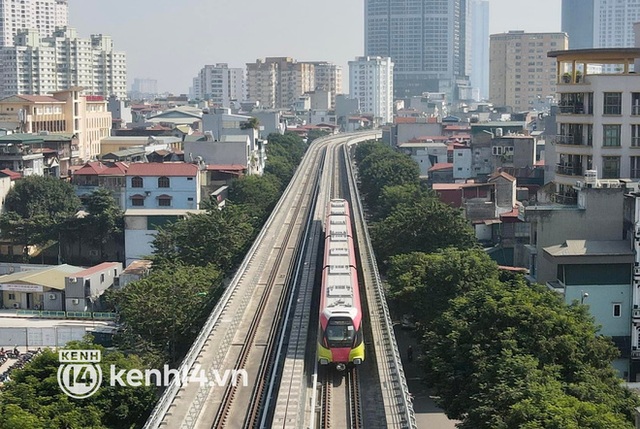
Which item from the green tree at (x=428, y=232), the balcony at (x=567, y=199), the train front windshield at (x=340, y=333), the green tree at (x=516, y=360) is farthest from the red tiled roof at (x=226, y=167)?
the train front windshield at (x=340, y=333)

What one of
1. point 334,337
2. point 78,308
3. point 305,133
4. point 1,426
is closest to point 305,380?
point 334,337

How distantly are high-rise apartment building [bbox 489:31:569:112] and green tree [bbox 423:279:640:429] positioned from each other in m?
115

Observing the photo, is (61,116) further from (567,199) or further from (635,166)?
(567,199)

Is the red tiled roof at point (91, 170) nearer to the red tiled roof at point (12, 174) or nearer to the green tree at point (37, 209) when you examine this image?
the green tree at point (37, 209)

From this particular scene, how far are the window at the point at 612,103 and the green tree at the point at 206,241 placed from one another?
16.3 m

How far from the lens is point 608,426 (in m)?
17.9

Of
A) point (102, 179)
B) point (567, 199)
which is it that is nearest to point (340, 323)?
point (567, 199)

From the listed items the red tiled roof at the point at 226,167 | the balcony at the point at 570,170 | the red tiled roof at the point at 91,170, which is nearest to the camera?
the balcony at the point at 570,170

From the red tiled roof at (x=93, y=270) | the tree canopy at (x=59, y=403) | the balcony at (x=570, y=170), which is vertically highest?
the balcony at (x=570, y=170)

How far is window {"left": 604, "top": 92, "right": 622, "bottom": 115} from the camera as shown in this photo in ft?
115

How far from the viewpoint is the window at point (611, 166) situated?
35531 millimetres

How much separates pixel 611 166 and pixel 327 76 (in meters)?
150

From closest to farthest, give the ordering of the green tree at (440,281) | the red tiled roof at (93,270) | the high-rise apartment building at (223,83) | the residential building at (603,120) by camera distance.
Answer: the green tree at (440,281), the residential building at (603,120), the red tiled roof at (93,270), the high-rise apartment building at (223,83)

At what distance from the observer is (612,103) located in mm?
35281
